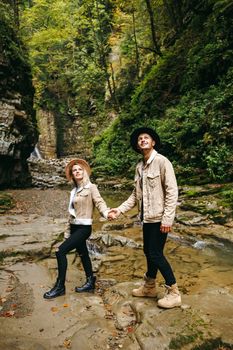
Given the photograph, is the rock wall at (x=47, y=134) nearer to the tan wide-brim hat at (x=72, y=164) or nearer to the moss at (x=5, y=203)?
the moss at (x=5, y=203)

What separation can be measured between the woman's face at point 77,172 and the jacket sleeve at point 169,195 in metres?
1.42

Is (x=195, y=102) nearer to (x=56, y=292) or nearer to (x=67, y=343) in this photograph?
(x=56, y=292)

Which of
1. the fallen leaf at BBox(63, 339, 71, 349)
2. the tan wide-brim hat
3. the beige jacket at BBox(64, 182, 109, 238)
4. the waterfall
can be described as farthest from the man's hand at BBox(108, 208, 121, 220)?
the waterfall

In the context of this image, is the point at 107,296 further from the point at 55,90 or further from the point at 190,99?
the point at 55,90

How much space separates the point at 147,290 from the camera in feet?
14.6

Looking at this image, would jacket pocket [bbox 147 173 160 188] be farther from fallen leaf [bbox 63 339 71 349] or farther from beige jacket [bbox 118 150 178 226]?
fallen leaf [bbox 63 339 71 349]

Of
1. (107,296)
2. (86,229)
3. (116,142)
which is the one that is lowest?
(107,296)

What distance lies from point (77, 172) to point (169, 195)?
1.58 m

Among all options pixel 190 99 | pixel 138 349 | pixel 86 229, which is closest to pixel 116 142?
pixel 190 99

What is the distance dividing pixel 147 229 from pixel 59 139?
34.5 metres

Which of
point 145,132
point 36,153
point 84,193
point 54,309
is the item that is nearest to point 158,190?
point 145,132

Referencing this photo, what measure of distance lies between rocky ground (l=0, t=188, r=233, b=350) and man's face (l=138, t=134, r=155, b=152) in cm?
202

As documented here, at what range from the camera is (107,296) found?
4.93m

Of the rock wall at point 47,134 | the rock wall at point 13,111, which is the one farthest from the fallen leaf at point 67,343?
the rock wall at point 47,134
